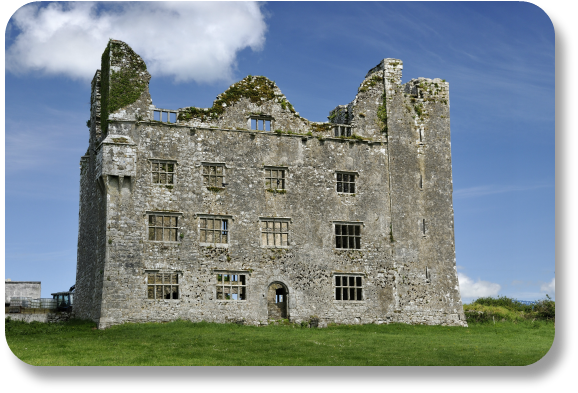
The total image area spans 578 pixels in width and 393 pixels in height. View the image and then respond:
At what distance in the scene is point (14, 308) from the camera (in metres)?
37.8

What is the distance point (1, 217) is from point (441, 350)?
18.8 m

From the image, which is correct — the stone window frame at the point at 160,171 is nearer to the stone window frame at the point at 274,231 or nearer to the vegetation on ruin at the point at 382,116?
the stone window frame at the point at 274,231

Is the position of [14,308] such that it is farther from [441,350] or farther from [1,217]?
[1,217]

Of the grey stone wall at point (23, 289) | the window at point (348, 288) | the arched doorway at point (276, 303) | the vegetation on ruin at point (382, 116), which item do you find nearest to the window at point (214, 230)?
the arched doorway at point (276, 303)

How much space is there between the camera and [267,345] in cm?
2623

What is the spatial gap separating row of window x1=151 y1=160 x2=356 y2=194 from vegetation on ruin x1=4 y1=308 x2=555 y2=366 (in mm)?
7504

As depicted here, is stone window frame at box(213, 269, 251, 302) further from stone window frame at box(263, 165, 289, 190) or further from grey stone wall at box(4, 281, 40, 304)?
grey stone wall at box(4, 281, 40, 304)

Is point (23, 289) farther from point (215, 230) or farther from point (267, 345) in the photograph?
point (267, 345)

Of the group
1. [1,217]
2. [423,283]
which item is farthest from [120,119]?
[1,217]

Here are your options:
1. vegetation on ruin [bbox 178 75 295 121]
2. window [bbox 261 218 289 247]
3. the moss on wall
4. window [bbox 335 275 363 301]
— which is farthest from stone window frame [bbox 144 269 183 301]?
window [bbox 335 275 363 301]

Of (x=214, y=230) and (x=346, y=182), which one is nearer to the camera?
(x=214, y=230)

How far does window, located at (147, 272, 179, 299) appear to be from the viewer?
109 ft

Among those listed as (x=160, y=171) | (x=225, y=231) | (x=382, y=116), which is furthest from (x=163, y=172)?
(x=382, y=116)

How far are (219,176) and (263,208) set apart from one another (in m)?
2.96
